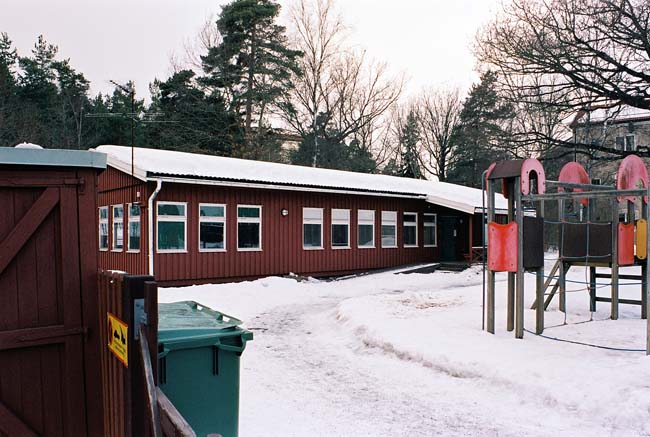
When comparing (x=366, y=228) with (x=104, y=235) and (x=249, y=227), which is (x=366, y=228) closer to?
(x=249, y=227)

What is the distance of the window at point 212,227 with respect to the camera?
15.4 meters

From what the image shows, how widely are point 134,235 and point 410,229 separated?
11.5 m

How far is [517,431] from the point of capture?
4.90 meters

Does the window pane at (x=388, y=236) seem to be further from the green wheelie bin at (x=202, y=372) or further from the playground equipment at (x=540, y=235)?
the green wheelie bin at (x=202, y=372)

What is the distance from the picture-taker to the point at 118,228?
16703 mm

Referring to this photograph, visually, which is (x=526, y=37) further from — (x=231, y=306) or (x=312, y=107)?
(x=312, y=107)

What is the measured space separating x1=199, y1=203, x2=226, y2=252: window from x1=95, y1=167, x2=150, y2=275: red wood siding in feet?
5.30

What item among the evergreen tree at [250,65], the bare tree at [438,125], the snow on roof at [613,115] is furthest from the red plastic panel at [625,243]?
the bare tree at [438,125]

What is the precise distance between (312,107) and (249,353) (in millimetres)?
29194

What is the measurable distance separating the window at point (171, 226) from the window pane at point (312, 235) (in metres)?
4.59

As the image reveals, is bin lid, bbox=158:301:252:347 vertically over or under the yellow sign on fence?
under

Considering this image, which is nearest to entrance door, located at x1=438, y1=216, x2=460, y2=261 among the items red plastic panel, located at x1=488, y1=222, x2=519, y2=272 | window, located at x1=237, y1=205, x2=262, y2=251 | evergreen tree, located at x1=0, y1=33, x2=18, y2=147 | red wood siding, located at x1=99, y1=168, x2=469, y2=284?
red wood siding, located at x1=99, y1=168, x2=469, y2=284

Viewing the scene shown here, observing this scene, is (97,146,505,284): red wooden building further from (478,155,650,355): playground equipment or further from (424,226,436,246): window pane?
(478,155,650,355): playground equipment

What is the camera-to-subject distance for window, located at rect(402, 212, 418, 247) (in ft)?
71.9
